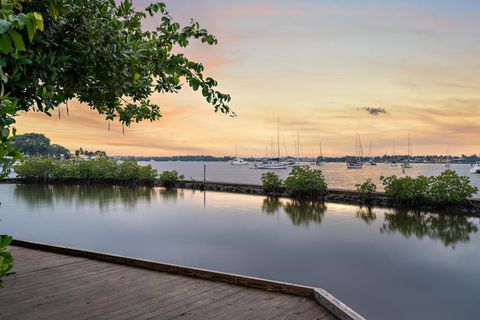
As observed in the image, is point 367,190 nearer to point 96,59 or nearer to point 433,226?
point 433,226

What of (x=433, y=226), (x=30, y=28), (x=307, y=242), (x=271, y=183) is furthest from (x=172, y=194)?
(x=30, y=28)

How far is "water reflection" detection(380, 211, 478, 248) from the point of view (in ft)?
48.2

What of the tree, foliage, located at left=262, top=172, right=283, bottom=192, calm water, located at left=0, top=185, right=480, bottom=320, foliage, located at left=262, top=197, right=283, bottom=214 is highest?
the tree

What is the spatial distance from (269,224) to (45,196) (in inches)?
751

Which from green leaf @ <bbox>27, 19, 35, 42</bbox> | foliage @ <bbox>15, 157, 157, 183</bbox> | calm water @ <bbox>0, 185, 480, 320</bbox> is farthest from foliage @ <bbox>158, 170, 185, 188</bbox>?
green leaf @ <bbox>27, 19, 35, 42</bbox>

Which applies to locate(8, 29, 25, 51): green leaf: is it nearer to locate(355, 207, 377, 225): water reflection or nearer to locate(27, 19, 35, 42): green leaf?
locate(27, 19, 35, 42): green leaf

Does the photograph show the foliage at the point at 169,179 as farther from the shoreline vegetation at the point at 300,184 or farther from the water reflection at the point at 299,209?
the water reflection at the point at 299,209

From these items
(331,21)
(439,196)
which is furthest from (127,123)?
(439,196)

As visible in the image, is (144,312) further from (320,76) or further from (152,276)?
(320,76)

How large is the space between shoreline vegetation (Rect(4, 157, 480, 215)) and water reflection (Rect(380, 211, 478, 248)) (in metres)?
1.16

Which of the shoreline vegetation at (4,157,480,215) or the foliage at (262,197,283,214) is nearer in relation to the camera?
the shoreline vegetation at (4,157,480,215)

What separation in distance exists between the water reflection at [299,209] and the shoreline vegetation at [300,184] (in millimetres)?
1426

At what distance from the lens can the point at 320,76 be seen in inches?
1021

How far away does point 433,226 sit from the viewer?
16.4m
